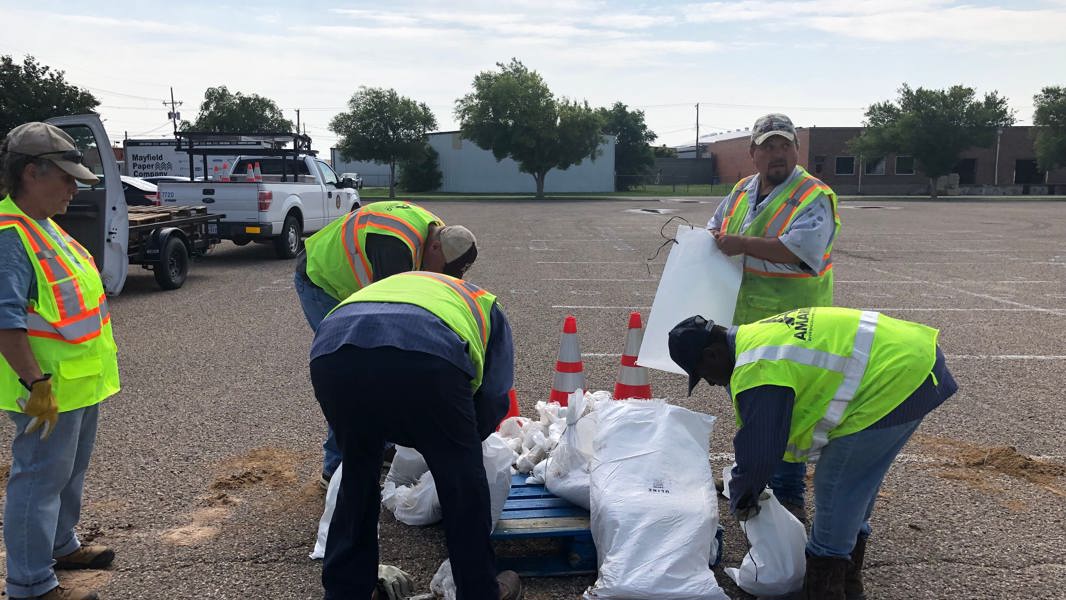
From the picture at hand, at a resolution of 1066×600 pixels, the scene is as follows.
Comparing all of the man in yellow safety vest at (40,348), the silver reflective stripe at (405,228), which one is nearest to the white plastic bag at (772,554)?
the silver reflective stripe at (405,228)

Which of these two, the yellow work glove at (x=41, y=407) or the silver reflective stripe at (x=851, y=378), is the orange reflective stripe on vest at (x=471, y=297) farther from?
the yellow work glove at (x=41, y=407)

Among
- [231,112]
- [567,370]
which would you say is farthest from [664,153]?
[567,370]

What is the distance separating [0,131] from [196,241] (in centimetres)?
2401

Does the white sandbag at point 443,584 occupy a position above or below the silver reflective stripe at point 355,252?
below

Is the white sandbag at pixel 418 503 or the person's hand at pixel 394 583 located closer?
the person's hand at pixel 394 583

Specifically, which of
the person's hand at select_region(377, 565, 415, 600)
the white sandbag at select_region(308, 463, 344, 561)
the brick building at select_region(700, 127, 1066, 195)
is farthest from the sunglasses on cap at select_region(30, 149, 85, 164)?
the brick building at select_region(700, 127, 1066, 195)

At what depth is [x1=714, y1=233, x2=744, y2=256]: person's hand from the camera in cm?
400

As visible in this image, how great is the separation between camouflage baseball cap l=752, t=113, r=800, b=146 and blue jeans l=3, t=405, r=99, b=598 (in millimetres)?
3172

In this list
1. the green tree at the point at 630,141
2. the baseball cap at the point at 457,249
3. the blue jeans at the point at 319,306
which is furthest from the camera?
the green tree at the point at 630,141

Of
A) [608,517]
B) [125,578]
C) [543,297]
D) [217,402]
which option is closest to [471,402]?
[608,517]

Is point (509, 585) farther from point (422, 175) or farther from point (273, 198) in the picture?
point (422, 175)

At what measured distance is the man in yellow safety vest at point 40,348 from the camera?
9.44 ft

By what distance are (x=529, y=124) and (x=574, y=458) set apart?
43910mm

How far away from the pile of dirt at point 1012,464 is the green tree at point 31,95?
3113cm
